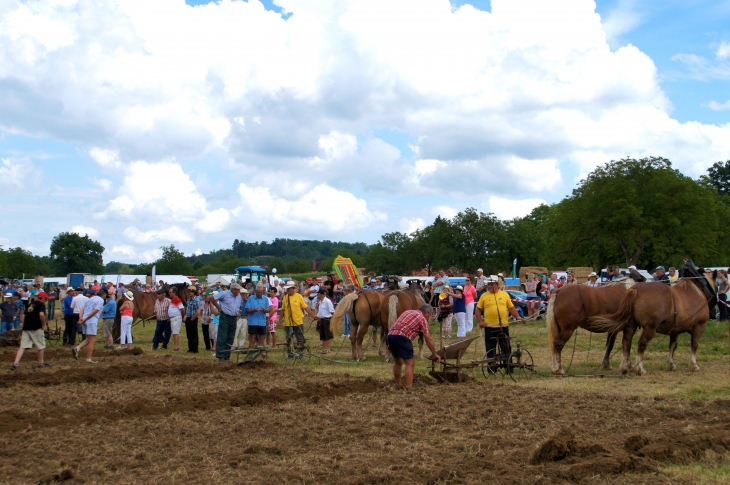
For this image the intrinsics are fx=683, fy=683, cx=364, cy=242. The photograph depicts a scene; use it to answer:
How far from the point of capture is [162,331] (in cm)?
2100

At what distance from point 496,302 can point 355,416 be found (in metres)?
5.22

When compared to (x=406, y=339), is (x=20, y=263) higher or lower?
higher

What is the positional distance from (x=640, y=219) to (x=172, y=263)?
305ft

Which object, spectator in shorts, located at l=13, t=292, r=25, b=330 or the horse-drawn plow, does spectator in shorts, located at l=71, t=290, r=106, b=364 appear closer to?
the horse-drawn plow

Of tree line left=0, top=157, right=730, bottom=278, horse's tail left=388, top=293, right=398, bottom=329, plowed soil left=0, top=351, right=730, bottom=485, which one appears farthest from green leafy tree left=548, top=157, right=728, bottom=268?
plowed soil left=0, top=351, right=730, bottom=485

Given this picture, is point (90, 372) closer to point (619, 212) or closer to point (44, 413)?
point (44, 413)

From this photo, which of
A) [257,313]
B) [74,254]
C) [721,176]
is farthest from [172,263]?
[257,313]

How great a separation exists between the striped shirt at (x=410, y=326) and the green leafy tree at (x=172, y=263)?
382 ft

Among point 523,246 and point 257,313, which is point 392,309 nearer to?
point 257,313

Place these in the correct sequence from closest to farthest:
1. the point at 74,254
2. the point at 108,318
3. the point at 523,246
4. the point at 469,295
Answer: the point at 108,318 < the point at 469,295 < the point at 523,246 < the point at 74,254

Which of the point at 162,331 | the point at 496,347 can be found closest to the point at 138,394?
the point at 496,347

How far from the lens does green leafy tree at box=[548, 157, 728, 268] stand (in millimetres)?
50406

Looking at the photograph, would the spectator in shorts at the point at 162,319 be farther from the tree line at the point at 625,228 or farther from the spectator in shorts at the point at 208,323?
the tree line at the point at 625,228

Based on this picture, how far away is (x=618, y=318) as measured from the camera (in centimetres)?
1313
